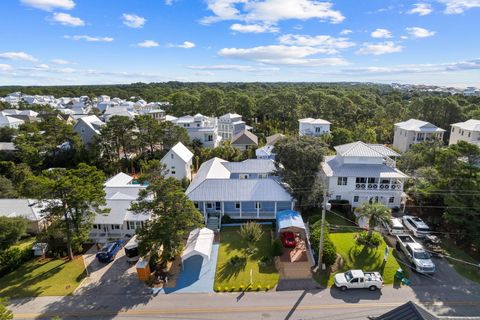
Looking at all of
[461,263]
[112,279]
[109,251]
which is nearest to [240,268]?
[112,279]

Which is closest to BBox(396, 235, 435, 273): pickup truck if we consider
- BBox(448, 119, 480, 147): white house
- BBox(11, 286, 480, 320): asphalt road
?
BBox(11, 286, 480, 320): asphalt road

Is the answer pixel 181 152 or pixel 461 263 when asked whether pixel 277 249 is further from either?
pixel 181 152

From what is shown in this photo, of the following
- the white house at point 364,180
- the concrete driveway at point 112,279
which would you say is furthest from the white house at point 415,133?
the concrete driveway at point 112,279

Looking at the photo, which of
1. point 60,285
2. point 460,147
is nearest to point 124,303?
point 60,285

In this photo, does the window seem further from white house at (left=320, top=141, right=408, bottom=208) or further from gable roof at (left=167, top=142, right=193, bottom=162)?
gable roof at (left=167, top=142, right=193, bottom=162)

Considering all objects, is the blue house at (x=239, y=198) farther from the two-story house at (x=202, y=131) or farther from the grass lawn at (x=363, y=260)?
the two-story house at (x=202, y=131)

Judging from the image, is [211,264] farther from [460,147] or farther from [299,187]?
[460,147]

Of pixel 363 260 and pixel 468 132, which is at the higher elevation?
pixel 468 132
